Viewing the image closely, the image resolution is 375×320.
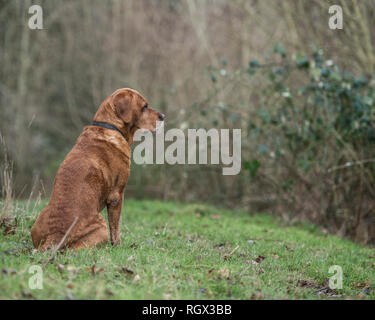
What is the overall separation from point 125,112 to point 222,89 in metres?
5.53

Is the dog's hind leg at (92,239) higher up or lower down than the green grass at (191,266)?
higher up

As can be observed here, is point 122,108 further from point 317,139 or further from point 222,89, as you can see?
point 222,89

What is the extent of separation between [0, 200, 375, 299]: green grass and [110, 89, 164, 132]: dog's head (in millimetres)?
1567

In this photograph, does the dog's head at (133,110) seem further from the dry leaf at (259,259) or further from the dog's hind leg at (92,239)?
the dry leaf at (259,259)

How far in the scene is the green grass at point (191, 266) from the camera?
12.7 ft

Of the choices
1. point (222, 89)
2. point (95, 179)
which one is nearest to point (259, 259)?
point (95, 179)

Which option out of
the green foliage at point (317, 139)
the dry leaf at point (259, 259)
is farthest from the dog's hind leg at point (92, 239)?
the green foliage at point (317, 139)

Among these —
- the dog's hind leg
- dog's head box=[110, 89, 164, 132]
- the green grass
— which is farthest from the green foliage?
the dog's hind leg

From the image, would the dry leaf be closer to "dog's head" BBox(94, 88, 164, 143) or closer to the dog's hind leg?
the dog's hind leg

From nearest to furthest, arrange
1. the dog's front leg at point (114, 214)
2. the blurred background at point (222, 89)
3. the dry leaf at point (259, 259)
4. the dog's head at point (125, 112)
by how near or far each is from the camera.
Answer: the dog's front leg at point (114, 214) → the dry leaf at point (259, 259) → the dog's head at point (125, 112) → the blurred background at point (222, 89)

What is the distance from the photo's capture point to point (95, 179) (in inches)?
200

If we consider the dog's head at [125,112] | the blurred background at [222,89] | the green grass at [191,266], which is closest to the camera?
the green grass at [191,266]

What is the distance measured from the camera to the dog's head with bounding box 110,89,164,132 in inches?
223
